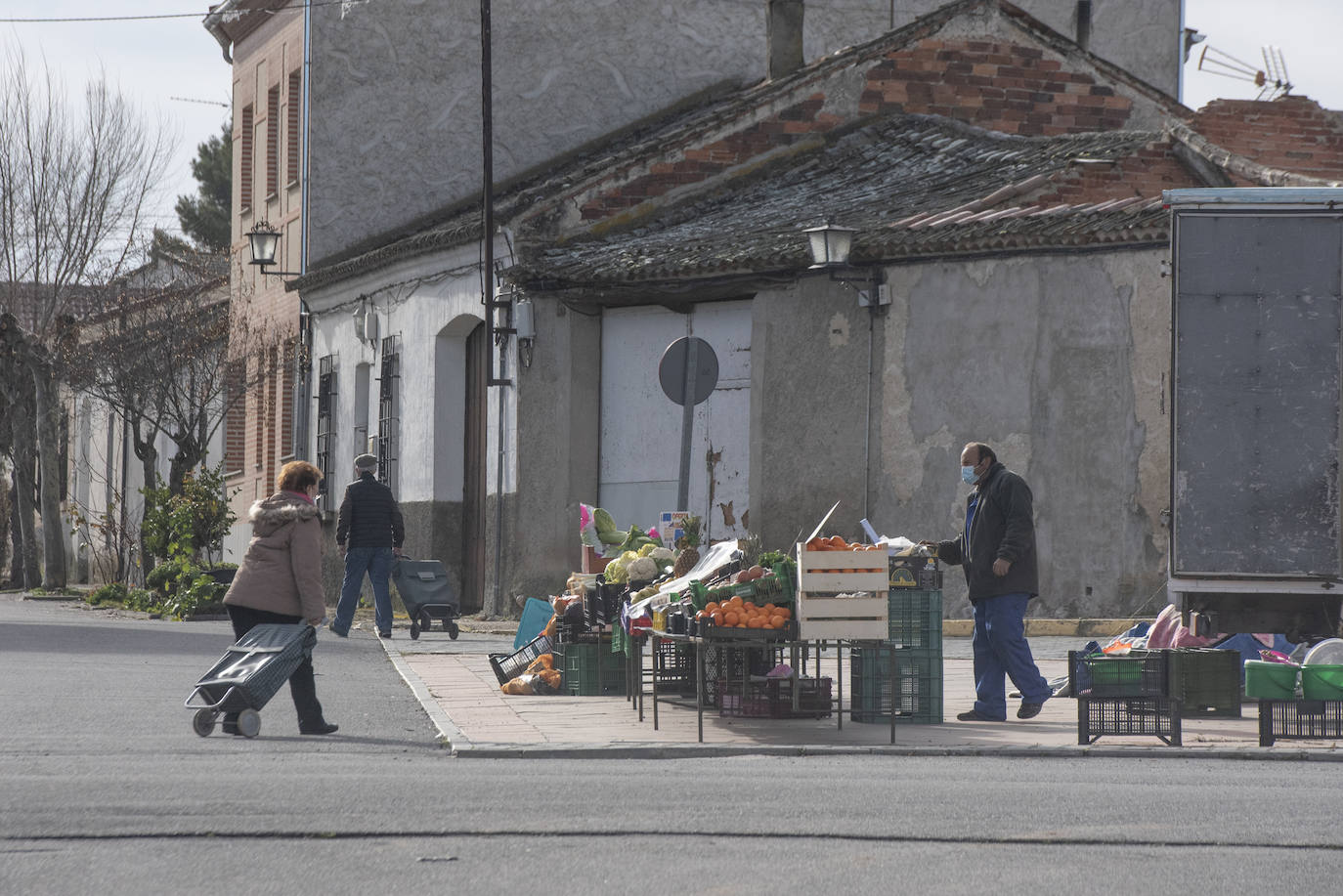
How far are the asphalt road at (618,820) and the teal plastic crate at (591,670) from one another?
8.44 ft

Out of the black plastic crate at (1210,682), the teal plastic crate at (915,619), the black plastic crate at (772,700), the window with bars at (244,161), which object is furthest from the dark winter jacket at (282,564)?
the window with bars at (244,161)

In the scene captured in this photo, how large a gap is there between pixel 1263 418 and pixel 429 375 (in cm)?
1667

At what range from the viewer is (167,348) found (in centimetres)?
2931

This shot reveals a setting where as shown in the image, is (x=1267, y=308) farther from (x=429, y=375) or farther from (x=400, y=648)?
(x=429, y=375)

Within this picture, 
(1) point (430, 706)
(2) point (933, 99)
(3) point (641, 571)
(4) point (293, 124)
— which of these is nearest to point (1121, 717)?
(3) point (641, 571)

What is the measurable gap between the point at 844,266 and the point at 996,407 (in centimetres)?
212

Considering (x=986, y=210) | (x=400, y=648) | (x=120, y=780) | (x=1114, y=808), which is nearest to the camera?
(x=1114, y=808)

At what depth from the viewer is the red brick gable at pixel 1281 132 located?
2558cm

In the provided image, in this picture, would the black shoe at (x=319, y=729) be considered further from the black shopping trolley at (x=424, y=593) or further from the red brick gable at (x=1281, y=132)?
the red brick gable at (x=1281, y=132)

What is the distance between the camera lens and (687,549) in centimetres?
1290

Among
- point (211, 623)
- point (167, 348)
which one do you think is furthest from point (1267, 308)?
point (167, 348)

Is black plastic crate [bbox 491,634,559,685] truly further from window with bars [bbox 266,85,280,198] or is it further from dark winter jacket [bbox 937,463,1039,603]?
window with bars [bbox 266,85,280,198]

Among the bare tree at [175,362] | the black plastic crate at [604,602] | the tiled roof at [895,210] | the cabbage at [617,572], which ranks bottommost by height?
the black plastic crate at [604,602]

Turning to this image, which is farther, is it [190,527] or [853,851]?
[190,527]
